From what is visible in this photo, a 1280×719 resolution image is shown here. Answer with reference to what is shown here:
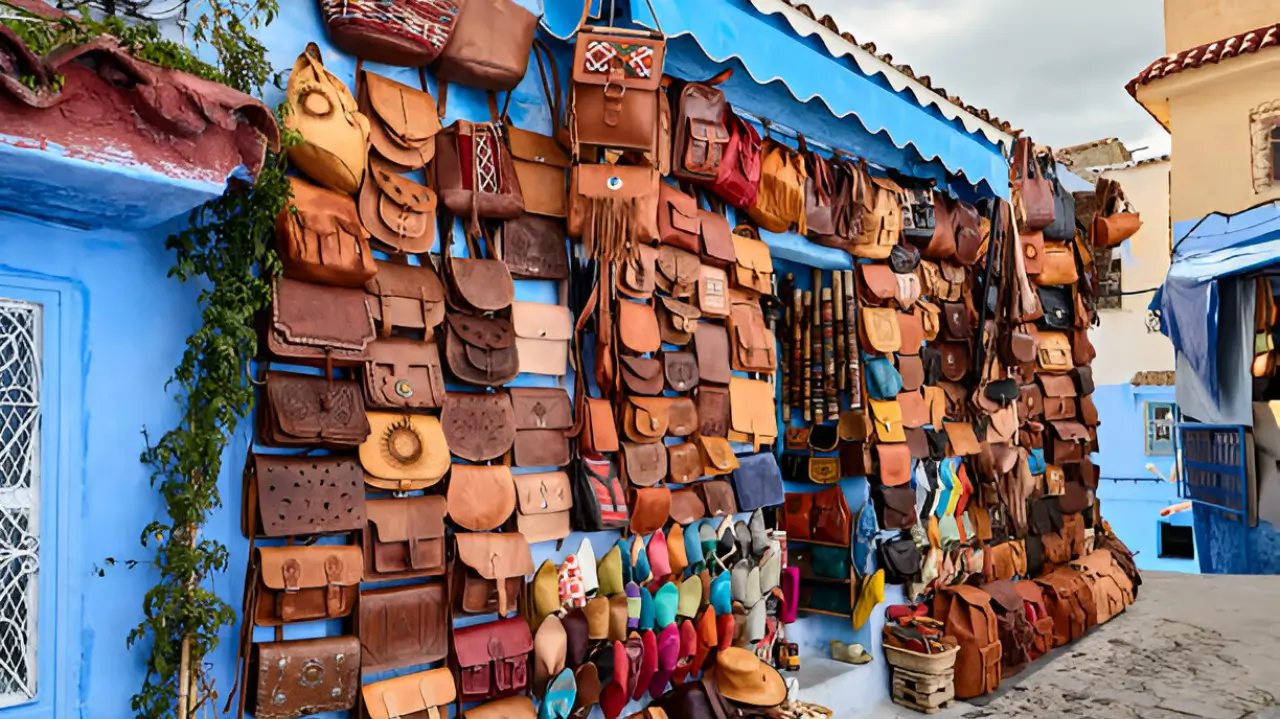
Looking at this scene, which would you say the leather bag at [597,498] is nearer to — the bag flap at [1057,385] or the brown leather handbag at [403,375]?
the brown leather handbag at [403,375]

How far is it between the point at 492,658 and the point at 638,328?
5.64ft

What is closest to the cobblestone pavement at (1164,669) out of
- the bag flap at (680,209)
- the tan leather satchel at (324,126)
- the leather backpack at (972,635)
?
the leather backpack at (972,635)

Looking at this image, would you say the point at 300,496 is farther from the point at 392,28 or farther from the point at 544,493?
the point at 392,28

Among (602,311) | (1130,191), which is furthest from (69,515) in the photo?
(1130,191)

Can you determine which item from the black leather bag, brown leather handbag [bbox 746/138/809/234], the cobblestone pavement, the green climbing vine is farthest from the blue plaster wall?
the cobblestone pavement

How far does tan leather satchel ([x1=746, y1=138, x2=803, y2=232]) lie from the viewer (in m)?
5.24

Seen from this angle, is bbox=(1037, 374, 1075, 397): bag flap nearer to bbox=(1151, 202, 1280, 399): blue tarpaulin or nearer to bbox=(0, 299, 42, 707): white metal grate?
bbox=(1151, 202, 1280, 399): blue tarpaulin

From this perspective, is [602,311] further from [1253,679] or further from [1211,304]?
[1253,679]

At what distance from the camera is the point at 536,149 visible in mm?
3996

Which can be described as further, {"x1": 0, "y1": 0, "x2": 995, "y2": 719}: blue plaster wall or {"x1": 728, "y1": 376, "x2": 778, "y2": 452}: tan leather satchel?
{"x1": 728, "y1": 376, "x2": 778, "y2": 452}: tan leather satchel

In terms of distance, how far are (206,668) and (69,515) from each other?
67 centimetres

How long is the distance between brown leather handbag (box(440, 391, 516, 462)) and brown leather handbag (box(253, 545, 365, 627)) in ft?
2.05

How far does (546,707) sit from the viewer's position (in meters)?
3.81

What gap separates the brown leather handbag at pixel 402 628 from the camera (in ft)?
10.6
